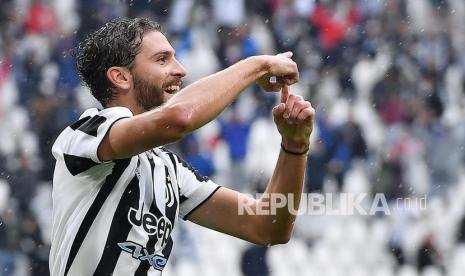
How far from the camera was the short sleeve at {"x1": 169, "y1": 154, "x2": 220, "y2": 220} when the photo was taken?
356cm

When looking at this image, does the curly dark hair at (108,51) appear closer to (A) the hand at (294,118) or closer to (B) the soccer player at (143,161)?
(B) the soccer player at (143,161)

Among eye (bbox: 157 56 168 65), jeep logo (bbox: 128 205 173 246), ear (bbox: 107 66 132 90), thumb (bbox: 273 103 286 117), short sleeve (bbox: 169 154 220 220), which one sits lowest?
jeep logo (bbox: 128 205 173 246)

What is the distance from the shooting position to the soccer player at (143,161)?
111 inches

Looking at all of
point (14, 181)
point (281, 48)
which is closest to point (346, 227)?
point (281, 48)

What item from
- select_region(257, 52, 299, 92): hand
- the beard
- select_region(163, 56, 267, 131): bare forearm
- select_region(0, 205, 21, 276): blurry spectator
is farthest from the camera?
select_region(0, 205, 21, 276): blurry spectator

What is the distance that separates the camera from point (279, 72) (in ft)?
9.53

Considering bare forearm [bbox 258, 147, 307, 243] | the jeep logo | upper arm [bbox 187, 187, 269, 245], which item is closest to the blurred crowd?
upper arm [bbox 187, 187, 269, 245]

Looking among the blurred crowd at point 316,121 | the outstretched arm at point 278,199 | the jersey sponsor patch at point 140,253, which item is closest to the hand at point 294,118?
the outstretched arm at point 278,199

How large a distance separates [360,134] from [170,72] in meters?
5.60

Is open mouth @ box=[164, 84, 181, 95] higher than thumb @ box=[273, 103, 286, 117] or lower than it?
higher

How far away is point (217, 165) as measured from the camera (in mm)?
8492

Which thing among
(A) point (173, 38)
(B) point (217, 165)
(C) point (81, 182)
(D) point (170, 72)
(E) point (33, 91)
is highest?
(A) point (173, 38)

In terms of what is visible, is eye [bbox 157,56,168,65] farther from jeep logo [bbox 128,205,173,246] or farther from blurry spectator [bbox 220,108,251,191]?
blurry spectator [bbox 220,108,251,191]

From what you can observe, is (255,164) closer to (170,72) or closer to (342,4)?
(342,4)
